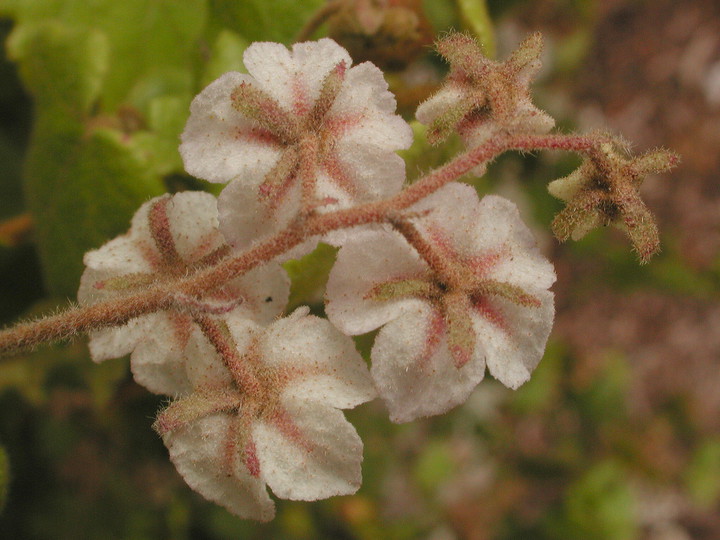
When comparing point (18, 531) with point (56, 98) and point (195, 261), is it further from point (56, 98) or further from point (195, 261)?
point (195, 261)

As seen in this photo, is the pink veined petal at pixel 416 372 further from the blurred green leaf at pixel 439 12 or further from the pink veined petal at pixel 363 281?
the blurred green leaf at pixel 439 12

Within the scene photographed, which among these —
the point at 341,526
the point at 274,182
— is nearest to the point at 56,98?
the point at 274,182

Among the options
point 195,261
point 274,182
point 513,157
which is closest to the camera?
point 274,182

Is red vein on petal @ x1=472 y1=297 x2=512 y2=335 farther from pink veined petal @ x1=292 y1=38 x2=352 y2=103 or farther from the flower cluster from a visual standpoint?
pink veined petal @ x1=292 y1=38 x2=352 y2=103

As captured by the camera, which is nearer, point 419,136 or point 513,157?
point 419,136

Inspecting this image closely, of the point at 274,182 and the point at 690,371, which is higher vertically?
the point at 274,182

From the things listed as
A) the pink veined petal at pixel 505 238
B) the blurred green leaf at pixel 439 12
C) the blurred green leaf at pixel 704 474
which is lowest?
the blurred green leaf at pixel 704 474

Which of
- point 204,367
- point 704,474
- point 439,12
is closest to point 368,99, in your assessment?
point 204,367

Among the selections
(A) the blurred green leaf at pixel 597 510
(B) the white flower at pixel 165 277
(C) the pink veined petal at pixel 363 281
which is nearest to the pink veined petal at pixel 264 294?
(B) the white flower at pixel 165 277
